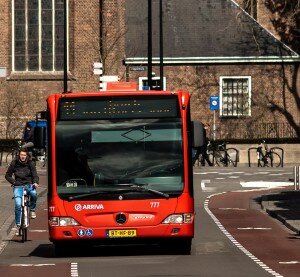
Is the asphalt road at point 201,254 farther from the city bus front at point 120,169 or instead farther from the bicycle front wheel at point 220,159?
the bicycle front wheel at point 220,159

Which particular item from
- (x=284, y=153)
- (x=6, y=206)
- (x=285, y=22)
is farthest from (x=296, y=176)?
(x=285, y=22)

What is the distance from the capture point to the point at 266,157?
52719 mm

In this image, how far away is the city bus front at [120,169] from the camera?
20.6 metres

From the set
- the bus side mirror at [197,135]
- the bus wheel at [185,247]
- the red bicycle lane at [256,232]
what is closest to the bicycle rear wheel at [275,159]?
the red bicycle lane at [256,232]

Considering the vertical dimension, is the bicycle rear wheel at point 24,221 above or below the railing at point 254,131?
above

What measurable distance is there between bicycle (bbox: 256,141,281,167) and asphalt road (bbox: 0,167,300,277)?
18.6 metres

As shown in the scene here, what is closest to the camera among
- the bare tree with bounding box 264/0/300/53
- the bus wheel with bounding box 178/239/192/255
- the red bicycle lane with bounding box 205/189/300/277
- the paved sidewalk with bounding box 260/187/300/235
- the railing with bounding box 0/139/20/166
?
the red bicycle lane with bounding box 205/189/300/277

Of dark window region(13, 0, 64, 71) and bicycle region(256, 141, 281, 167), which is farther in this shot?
dark window region(13, 0, 64, 71)

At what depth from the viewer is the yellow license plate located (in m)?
20.5

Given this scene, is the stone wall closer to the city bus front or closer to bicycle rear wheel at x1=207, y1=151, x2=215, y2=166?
bicycle rear wheel at x1=207, y1=151, x2=215, y2=166

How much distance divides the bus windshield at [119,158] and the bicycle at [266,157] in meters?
31.6

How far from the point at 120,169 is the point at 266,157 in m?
32.4

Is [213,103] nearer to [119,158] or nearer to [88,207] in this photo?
[119,158]

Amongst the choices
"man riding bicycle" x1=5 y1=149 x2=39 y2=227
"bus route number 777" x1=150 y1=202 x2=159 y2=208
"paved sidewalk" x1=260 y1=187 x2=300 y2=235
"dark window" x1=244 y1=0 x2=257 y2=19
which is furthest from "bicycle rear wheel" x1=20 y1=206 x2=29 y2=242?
"dark window" x1=244 y1=0 x2=257 y2=19
